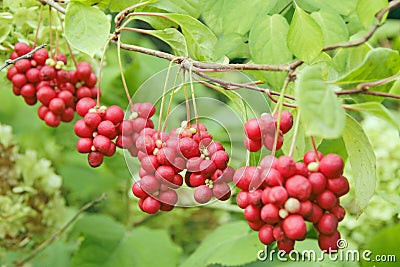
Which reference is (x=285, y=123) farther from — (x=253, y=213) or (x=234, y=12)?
(x=234, y=12)

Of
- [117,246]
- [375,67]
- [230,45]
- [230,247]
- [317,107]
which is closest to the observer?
[317,107]

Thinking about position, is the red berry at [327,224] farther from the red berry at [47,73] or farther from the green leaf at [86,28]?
the red berry at [47,73]

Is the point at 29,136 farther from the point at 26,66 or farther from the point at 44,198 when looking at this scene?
the point at 26,66

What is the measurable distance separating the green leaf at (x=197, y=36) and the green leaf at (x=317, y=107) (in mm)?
278

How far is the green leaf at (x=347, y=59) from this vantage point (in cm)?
75

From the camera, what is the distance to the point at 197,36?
2.74 feet

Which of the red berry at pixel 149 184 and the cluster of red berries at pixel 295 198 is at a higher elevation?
the cluster of red berries at pixel 295 198

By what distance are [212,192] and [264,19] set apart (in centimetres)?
24

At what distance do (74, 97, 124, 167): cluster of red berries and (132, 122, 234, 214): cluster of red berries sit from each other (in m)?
0.07

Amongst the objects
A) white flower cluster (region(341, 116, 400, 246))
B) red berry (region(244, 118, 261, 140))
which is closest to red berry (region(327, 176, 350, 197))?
red berry (region(244, 118, 261, 140))

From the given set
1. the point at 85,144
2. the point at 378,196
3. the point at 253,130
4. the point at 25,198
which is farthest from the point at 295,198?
the point at 378,196

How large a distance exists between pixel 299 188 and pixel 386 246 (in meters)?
0.35

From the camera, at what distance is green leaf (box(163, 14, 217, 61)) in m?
0.83

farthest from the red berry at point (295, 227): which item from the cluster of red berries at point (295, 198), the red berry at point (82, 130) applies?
the red berry at point (82, 130)
